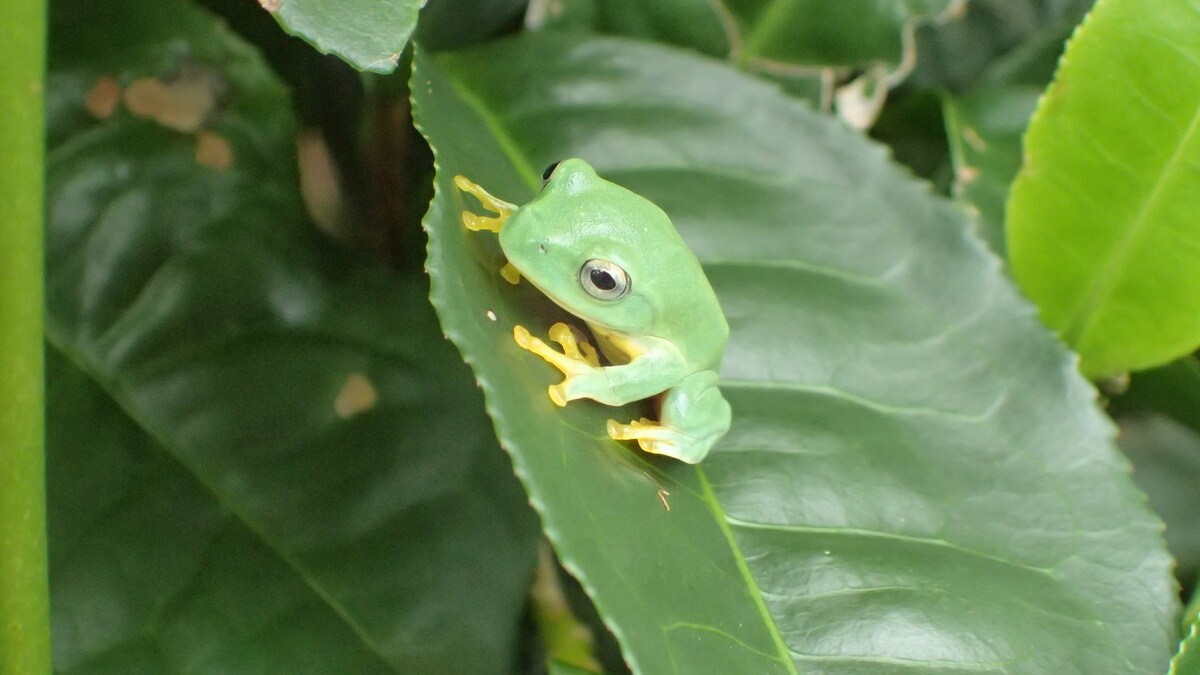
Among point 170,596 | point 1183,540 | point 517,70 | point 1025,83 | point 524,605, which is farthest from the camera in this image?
point 1025,83

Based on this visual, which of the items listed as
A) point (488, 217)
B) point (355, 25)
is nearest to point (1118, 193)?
point (488, 217)

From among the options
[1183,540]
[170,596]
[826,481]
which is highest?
[826,481]

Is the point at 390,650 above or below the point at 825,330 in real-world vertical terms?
below

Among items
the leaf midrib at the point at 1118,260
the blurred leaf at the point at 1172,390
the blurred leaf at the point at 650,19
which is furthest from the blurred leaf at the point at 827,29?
the blurred leaf at the point at 1172,390

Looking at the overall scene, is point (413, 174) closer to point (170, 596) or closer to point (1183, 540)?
point (170, 596)

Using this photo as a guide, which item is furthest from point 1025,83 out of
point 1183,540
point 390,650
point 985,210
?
point 390,650

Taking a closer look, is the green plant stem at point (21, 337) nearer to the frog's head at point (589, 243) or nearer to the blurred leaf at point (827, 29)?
the frog's head at point (589, 243)

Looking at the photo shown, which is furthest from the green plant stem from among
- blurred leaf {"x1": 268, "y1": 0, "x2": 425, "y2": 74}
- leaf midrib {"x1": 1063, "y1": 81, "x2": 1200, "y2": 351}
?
leaf midrib {"x1": 1063, "y1": 81, "x2": 1200, "y2": 351}
